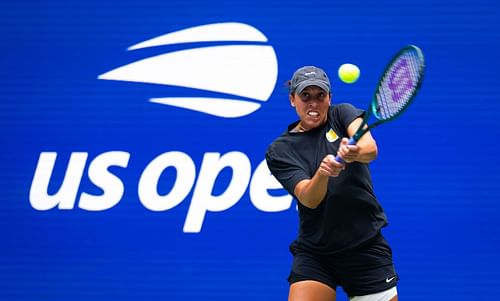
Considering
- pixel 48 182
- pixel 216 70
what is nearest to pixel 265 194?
pixel 216 70

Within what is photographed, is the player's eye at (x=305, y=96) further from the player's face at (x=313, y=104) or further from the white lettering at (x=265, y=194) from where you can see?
the white lettering at (x=265, y=194)

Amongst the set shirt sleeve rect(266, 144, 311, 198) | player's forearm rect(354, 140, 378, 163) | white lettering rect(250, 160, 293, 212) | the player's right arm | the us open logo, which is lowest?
the player's right arm

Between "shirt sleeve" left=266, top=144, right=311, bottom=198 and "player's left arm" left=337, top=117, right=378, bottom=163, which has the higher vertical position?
"shirt sleeve" left=266, top=144, right=311, bottom=198

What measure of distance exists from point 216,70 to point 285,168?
139 cm

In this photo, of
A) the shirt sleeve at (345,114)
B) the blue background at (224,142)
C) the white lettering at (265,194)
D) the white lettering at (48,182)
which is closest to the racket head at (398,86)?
the shirt sleeve at (345,114)

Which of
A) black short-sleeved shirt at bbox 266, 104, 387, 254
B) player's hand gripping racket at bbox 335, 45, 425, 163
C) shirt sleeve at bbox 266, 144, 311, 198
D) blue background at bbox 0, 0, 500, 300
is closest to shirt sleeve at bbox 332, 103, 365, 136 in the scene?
black short-sleeved shirt at bbox 266, 104, 387, 254

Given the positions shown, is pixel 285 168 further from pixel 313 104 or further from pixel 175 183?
pixel 175 183

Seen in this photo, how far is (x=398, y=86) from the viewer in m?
2.99

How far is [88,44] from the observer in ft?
15.0

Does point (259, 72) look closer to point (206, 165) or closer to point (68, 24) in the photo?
point (206, 165)

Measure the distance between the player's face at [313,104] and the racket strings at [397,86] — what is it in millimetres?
218

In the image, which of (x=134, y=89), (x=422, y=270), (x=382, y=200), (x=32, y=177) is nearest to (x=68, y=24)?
(x=134, y=89)

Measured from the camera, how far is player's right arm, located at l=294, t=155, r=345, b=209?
9.34 ft

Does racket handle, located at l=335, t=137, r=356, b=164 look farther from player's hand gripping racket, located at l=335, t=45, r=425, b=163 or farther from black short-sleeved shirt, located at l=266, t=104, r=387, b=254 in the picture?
black short-sleeved shirt, located at l=266, t=104, r=387, b=254
